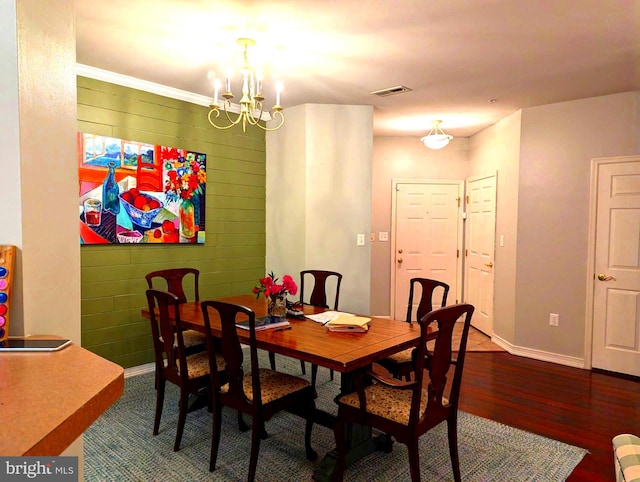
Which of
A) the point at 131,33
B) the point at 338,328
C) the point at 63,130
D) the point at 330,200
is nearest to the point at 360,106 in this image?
the point at 330,200

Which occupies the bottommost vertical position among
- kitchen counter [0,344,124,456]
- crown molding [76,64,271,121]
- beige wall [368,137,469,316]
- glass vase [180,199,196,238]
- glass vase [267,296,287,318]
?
glass vase [267,296,287,318]

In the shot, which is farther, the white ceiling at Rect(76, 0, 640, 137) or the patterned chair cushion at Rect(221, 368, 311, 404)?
the white ceiling at Rect(76, 0, 640, 137)

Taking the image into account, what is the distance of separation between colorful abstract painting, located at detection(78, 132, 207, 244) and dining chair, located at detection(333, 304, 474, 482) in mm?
2445

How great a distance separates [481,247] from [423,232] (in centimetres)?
84

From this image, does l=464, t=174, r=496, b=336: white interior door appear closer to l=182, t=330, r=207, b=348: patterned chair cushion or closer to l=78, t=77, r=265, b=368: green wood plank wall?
l=78, t=77, r=265, b=368: green wood plank wall

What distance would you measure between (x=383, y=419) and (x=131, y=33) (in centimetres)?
278

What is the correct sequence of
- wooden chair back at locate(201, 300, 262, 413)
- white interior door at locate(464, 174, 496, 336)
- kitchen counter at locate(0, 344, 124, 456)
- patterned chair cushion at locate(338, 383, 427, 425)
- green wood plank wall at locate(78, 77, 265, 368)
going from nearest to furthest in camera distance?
kitchen counter at locate(0, 344, 124, 456), patterned chair cushion at locate(338, 383, 427, 425), wooden chair back at locate(201, 300, 262, 413), green wood plank wall at locate(78, 77, 265, 368), white interior door at locate(464, 174, 496, 336)

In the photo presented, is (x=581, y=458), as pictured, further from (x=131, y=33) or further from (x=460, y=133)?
(x=460, y=133)

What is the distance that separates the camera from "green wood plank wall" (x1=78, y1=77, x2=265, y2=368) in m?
3.54

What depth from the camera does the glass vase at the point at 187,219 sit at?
160 inches

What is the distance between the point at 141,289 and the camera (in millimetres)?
3842

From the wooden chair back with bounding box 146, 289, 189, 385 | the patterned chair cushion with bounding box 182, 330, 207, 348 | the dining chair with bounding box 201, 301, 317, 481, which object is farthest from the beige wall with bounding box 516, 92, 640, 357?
the wooden chair back with bounding box 146, 289, 189, 385

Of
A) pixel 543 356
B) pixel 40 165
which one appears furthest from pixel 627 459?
pixel 543 356

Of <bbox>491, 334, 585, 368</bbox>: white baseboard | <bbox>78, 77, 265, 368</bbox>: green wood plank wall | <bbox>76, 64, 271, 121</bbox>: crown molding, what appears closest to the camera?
<bbox>76, 64, 271, 121</bbox>: crown molding
